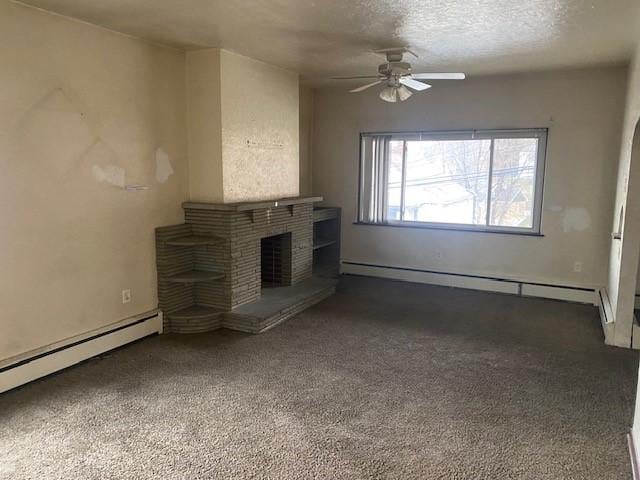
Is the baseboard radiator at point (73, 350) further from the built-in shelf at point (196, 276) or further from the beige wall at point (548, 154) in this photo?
the beige wall at point (548, 154)

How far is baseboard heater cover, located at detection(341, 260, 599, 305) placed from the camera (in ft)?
17.3

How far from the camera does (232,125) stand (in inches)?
171

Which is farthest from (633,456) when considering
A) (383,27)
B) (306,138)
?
(306,138)

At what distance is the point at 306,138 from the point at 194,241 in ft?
8.99

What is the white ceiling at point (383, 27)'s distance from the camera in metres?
3.00

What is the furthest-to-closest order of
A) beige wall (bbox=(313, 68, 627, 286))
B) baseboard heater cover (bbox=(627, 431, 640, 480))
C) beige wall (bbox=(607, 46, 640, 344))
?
Result: 1. beige wall (bbox=(313, 68, 627, 286))
2. beige wall (bbox=(607, 46, 640, 344))
3. baseboard heater cover (bbox=(627, 431, 640, 480))

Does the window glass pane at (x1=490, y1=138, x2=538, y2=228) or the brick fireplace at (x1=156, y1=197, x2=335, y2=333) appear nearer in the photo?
the brick fireplace at (x1=156, y1=197, x2=335, y2=333)

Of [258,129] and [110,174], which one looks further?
[258,129]

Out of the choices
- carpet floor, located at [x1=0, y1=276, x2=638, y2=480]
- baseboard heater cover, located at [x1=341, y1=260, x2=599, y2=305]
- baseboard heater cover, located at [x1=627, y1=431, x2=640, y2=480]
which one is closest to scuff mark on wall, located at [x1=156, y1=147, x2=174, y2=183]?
carpet floor, located at [x1=0, y1=276, x2=638, y2=480]

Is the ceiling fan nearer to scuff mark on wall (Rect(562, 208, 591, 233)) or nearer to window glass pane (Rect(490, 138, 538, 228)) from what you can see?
window glass pane (Rect(490, 138, 538, 228))

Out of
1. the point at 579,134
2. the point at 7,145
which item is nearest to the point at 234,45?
the point at 7,145

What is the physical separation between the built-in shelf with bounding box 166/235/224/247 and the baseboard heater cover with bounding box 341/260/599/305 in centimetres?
260

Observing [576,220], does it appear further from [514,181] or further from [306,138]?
[306,138]

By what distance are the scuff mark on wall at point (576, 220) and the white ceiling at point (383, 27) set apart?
1507 millimetres
